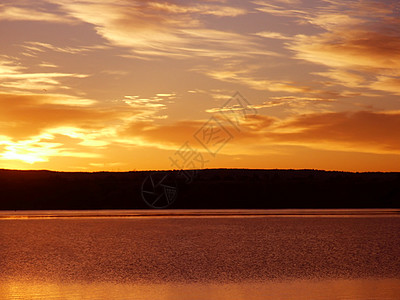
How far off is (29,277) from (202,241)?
10.3 meters

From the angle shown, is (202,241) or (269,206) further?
(269,206)

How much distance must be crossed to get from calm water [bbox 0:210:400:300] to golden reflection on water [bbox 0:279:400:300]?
2cm

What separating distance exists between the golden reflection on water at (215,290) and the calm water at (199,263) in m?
0.02

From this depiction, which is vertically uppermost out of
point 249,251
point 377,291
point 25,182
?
point 25,182

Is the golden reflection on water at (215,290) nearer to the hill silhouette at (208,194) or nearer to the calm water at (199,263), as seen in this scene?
the calm water at (199,263)

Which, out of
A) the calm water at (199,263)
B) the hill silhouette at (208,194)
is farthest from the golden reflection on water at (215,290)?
the hill silhouette at (208,194)

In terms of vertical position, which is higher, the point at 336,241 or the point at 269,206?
the point at 269,206

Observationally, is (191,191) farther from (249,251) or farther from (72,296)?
(72,296)

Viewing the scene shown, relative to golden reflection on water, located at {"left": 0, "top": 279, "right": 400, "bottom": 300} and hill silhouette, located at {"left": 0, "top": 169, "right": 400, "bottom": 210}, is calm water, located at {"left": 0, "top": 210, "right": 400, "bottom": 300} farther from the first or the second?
hill silhouette, located at {"left": 0, "top": 169, "right": 400, "bottom": 210}

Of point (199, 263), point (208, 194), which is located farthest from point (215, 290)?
point (208, 194)

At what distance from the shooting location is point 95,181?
256 ft

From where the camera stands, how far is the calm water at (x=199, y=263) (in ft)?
45.8

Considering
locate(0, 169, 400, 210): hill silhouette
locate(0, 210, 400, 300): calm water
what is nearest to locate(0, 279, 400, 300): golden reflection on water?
locate(0, 210, 400, 300): calm water

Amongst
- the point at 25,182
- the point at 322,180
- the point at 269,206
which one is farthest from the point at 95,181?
the point at 322,180
